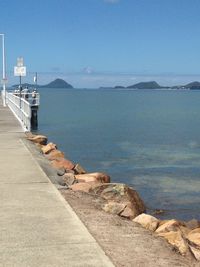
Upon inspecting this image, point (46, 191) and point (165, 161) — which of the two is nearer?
point (46, 191)

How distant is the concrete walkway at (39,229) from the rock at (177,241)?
3.73ft

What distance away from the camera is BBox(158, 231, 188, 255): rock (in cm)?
662

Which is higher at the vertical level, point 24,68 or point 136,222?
point 24,68

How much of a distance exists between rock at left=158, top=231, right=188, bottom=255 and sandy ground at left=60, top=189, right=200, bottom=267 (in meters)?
0.11

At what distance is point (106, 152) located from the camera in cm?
2983

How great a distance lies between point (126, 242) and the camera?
6516 mm

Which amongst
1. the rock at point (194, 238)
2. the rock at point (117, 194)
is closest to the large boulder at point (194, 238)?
the rock at point (194, 238)

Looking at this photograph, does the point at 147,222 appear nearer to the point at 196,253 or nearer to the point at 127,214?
the point at 127,214

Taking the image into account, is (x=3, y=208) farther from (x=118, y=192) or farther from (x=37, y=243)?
(x=118, y=192)

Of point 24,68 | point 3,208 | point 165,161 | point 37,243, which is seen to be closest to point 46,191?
point 3,208

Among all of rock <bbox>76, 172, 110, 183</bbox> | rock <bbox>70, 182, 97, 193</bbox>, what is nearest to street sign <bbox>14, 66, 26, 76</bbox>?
rock <bbox>76, 172, 110, 183</bbox>

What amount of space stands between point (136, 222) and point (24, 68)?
20.6 meters

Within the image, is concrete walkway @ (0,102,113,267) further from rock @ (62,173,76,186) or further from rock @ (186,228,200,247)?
rock @ (186,228,200,247)

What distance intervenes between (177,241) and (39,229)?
70.4 inches
